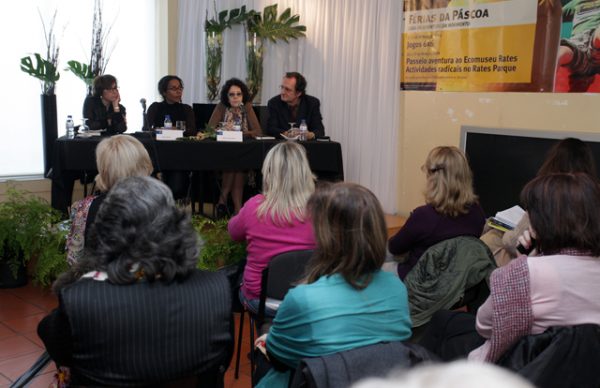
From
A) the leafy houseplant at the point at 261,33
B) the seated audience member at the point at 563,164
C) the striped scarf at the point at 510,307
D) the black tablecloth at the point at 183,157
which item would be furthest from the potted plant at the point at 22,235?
the leafy houseplant at the point at 261,33

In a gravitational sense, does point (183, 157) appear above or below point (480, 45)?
below

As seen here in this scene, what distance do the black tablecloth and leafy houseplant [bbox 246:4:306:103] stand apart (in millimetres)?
1505

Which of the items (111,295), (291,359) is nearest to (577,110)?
(291,359)

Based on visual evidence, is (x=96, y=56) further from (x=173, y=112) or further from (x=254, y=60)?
(x=254, y=60)

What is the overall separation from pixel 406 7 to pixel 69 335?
4.83 metres

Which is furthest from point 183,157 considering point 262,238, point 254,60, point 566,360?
point 566,360

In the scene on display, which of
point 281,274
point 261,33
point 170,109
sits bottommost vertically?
point 281,274

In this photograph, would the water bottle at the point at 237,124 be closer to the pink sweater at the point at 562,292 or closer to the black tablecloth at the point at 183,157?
the black tablecloth at the point at 183,157

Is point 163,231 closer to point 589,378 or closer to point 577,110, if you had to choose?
point 589,378

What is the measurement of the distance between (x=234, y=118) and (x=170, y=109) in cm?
66

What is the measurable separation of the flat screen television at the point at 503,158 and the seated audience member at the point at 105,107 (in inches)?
121

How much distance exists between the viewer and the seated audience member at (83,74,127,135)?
17.4 feet

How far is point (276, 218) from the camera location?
99.6 inches

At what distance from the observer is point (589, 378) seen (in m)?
1.60
